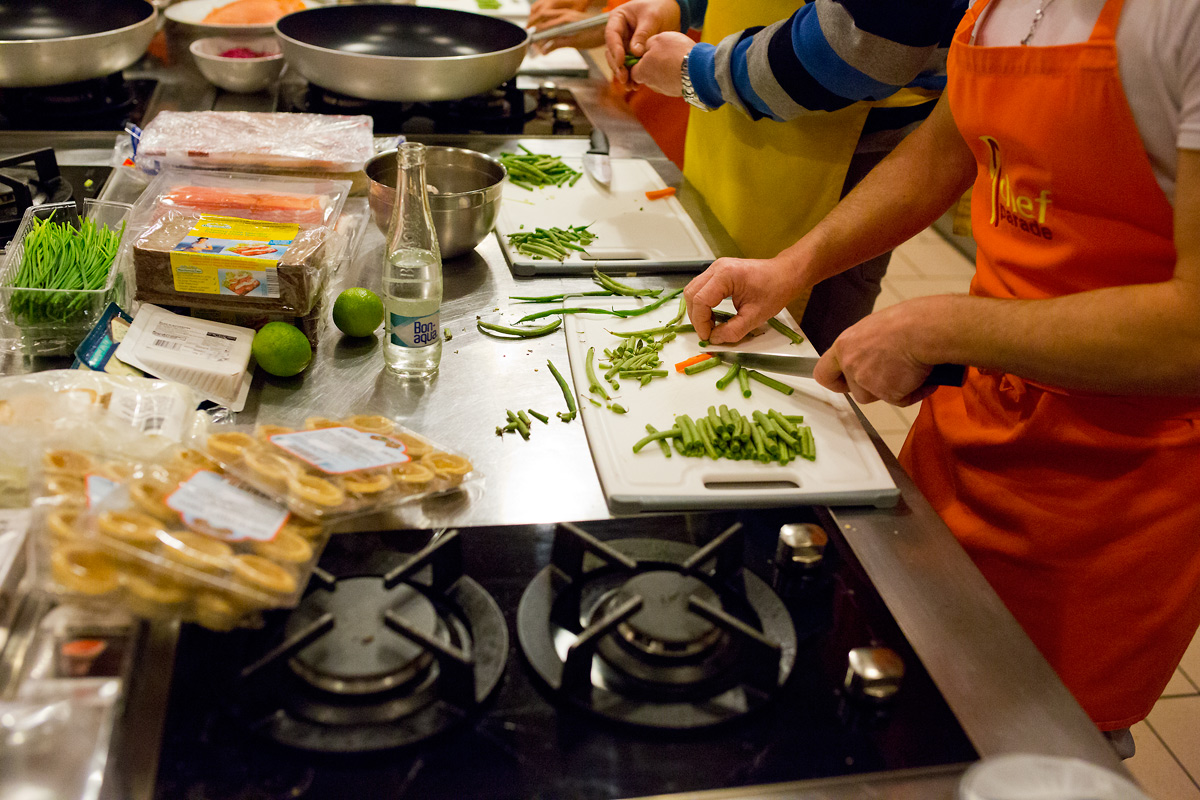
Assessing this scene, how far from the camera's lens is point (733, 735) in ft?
2.37

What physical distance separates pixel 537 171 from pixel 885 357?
0.90 meters

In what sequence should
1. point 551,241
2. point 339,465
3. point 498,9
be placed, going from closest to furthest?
point 339,465 < point 551,241 < point 498,9

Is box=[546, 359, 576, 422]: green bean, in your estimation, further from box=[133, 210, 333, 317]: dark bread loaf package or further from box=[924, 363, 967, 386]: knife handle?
box=[924, 363, 967, 386]: knife handle

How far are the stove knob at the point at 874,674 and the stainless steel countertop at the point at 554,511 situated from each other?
0.21 feet

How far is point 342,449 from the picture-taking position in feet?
3.00

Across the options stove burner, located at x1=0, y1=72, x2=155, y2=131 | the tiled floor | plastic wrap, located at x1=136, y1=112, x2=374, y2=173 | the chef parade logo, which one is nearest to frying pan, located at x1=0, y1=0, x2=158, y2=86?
stove burner, located at x1=0, y1=72, x2=155, y2=131

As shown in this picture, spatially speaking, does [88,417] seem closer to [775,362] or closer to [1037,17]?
[775,362]

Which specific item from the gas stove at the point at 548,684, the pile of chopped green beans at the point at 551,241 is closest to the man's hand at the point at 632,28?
the pile of chopped green beans at the point at 551,241

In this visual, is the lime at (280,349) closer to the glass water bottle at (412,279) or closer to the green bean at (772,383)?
the glass water bottle at (412,279)

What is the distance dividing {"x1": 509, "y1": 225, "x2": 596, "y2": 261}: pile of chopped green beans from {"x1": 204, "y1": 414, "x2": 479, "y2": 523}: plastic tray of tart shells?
0.58 meters

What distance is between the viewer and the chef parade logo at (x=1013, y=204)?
1086 mm

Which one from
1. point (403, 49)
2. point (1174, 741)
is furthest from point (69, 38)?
point (1174, 741)

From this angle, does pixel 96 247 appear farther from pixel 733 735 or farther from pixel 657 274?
pixel 733 735

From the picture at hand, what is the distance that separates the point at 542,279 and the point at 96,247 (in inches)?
25.4
